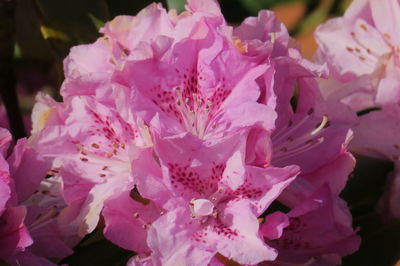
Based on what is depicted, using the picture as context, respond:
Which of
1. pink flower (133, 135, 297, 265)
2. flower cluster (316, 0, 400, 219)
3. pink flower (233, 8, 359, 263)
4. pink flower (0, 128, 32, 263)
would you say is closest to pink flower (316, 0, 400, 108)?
flower cluster (316, 0, 400, 219)

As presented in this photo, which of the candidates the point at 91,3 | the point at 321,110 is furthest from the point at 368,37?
the point at 91,3

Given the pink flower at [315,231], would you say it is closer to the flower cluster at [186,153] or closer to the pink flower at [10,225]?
the flower cluster at [186,153]

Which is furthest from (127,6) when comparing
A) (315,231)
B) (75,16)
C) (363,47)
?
(315,231)

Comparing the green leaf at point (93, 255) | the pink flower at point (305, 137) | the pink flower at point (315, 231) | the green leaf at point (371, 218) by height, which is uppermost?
the pink flower at point (305, 137)

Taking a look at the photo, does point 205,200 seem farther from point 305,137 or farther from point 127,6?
point 127,6

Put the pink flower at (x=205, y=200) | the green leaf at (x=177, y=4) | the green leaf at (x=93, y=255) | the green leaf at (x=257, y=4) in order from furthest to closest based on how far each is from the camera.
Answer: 1. the green leaf at (x=257, y=4)
2. the green leaf at (x=177, y=4)
3. the green leaf at (x=93, y=255)
4. the pink flower at (x=205, y=200)

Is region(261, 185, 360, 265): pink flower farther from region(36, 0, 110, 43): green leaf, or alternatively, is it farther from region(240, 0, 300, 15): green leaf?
region(240, 0, 300, 15): green leaf

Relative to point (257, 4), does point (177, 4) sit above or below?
above

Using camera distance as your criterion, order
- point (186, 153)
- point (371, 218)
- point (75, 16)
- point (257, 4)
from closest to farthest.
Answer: point (186, 153)
point (371, 218)
point (75, 16)
point (257, 4)

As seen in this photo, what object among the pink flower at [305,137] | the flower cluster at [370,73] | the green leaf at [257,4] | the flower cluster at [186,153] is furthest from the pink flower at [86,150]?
the green leaf at [257,4]

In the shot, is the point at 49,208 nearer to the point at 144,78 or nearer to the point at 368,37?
the point at 144,78
